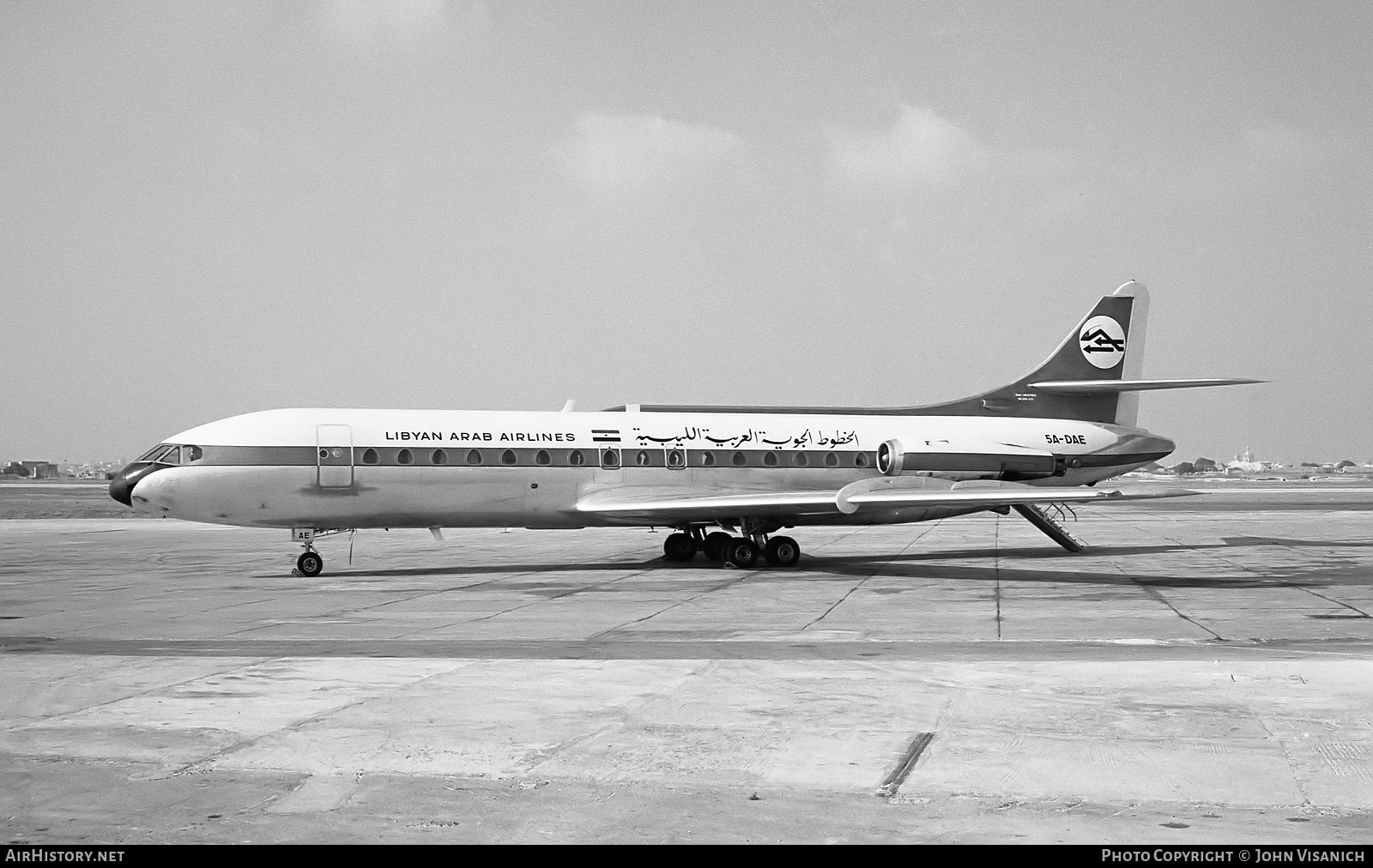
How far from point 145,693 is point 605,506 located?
51.2 feet

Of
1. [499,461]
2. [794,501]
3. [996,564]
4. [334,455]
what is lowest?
[996,564]

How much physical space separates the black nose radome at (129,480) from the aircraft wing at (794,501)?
338 inches

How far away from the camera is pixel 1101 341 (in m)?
31.1

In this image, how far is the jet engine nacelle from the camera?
27484 mm

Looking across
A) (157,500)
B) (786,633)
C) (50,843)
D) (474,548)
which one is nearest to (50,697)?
(50,843)

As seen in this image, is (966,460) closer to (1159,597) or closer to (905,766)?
(1159,597)

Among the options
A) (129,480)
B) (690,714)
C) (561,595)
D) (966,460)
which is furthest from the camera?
(966,460)

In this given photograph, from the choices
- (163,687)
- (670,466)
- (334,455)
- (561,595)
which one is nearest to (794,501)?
(670,466)

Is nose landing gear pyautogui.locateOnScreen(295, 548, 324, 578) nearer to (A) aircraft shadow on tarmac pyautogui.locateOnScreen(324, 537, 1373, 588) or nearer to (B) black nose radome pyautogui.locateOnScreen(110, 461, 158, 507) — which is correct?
(A) aircraft shadow on tarmac pyautogui.locateOnScreen(324, 537, 1373, 588)

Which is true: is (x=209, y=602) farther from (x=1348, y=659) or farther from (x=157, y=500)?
(x=1348, y=659)

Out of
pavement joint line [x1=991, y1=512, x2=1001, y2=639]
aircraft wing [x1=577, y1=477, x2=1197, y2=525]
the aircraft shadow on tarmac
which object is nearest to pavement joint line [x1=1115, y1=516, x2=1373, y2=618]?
the aircraft shadow on tarmac

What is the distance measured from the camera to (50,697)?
10141 millimetres

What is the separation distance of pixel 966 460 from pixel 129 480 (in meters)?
17.8

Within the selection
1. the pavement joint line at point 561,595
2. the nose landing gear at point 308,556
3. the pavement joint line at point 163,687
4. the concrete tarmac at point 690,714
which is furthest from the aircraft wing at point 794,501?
the pavement joint line at point 163,687
